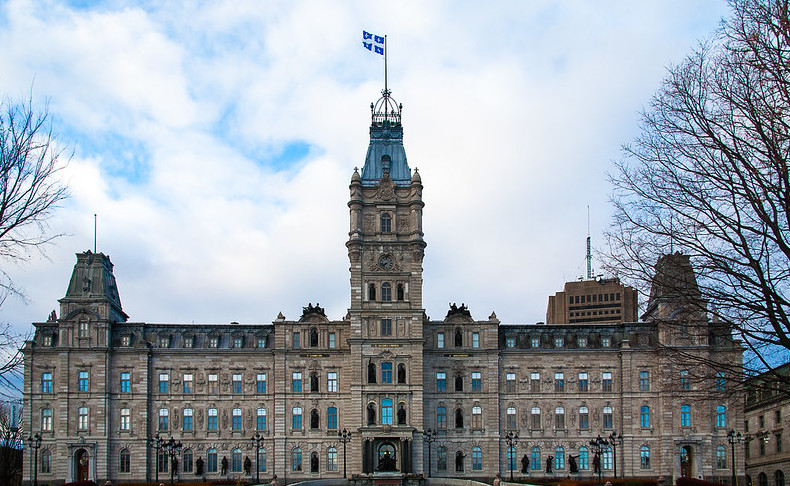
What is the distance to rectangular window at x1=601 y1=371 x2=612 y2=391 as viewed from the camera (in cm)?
9469

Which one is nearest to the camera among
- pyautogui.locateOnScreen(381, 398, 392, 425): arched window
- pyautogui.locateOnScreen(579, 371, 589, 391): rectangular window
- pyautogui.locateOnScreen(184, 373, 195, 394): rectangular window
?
pyautogui.locateOnScreen(381, 398, 392, 425): arched window

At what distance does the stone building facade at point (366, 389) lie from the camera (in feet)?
299

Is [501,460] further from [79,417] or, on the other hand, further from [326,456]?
[79,417]

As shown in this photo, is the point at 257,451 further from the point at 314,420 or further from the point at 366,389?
the point at 366,389

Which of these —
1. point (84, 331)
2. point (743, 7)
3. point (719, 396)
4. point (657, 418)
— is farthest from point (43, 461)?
point (743, 7)

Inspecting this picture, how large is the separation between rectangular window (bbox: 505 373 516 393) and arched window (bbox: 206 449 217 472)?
101ft

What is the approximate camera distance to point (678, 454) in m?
90.4

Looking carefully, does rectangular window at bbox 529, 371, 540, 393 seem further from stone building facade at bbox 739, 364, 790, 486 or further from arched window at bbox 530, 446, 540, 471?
stone building facade at bbox 739, 364, 790, 486

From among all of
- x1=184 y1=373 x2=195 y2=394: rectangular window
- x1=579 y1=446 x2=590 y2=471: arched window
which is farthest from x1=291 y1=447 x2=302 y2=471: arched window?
x1=579 y1=446 x2=590 y2=471: arched window

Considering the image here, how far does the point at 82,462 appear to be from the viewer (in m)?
91.4

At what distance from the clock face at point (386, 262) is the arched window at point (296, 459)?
2056 cm

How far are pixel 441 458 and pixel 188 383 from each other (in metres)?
27.2

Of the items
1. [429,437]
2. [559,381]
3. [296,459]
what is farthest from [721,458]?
[296,459]

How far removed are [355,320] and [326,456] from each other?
1441 cm
